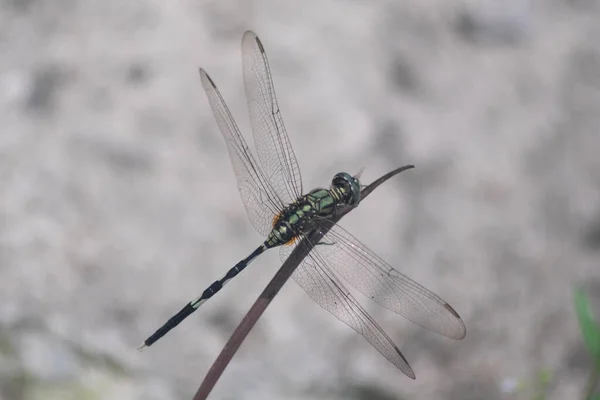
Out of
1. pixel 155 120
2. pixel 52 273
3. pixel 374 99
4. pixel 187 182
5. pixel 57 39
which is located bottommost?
pixel 52 273

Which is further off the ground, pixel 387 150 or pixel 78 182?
pixel 387 150

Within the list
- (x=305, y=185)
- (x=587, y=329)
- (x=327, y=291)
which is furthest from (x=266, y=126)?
(x=305, y=185)

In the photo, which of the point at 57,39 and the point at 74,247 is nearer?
the point at 74,247

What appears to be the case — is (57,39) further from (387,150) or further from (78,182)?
(387,150)

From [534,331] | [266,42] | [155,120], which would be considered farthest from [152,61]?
[534,331]

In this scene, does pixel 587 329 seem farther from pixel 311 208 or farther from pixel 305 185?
pixel 305 185

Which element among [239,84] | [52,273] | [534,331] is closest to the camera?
[52,273]

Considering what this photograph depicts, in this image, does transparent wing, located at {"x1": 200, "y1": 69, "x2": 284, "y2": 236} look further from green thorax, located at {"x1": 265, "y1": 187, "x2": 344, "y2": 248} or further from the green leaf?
the green leaf
